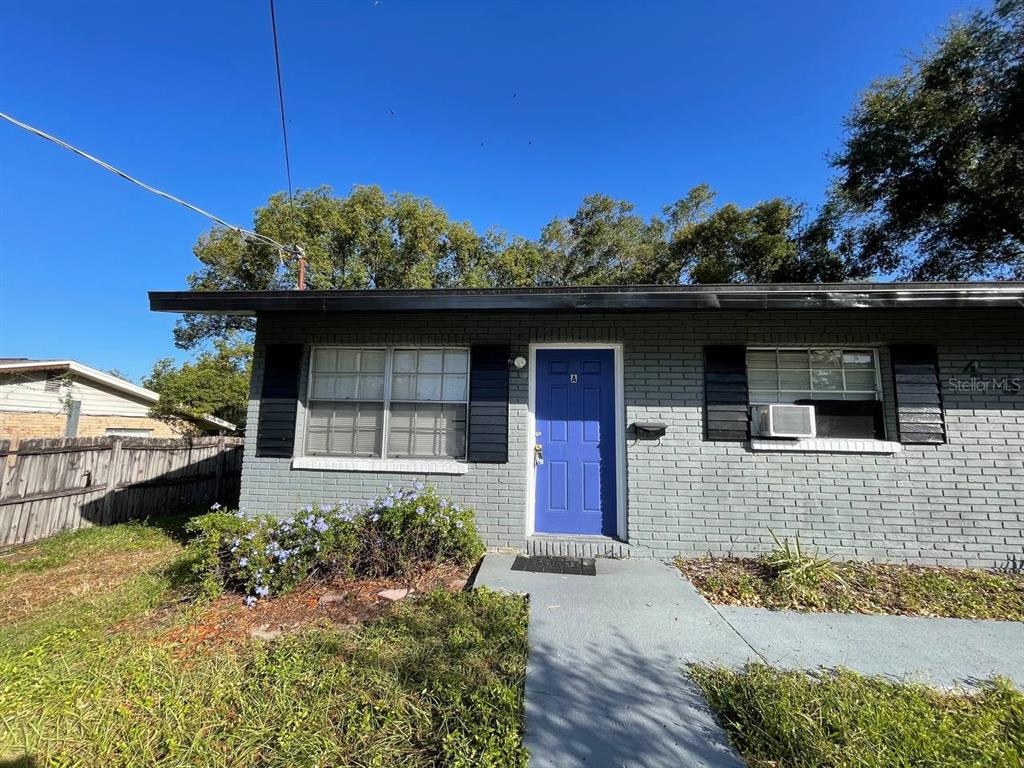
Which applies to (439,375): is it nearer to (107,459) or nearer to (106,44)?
(107,459)

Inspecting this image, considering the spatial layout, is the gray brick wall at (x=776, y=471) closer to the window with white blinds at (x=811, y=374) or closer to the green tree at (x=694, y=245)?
the window with white blinds at (x=811, y=374)

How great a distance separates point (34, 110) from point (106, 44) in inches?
78.6

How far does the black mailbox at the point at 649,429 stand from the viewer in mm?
4414

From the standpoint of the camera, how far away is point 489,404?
468cm

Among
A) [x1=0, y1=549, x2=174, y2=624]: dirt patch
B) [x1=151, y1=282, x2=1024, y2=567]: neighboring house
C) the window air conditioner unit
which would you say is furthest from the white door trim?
[x1=0, y1=549, x2=174, y2=624]: dirt patch

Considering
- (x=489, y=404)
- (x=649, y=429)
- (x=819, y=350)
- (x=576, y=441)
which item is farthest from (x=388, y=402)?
(x=819, y=350)

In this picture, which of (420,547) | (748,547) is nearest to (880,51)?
(748,547)

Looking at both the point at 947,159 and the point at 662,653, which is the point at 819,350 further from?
the point at 947,159

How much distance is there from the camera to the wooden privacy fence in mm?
5469

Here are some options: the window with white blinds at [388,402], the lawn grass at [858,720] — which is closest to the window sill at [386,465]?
the window with white blinds at [388,402]

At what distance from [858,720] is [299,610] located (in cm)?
352

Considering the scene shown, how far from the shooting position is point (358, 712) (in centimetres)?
203

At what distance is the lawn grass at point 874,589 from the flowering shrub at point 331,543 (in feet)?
7.52

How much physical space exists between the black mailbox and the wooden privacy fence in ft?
25.2
